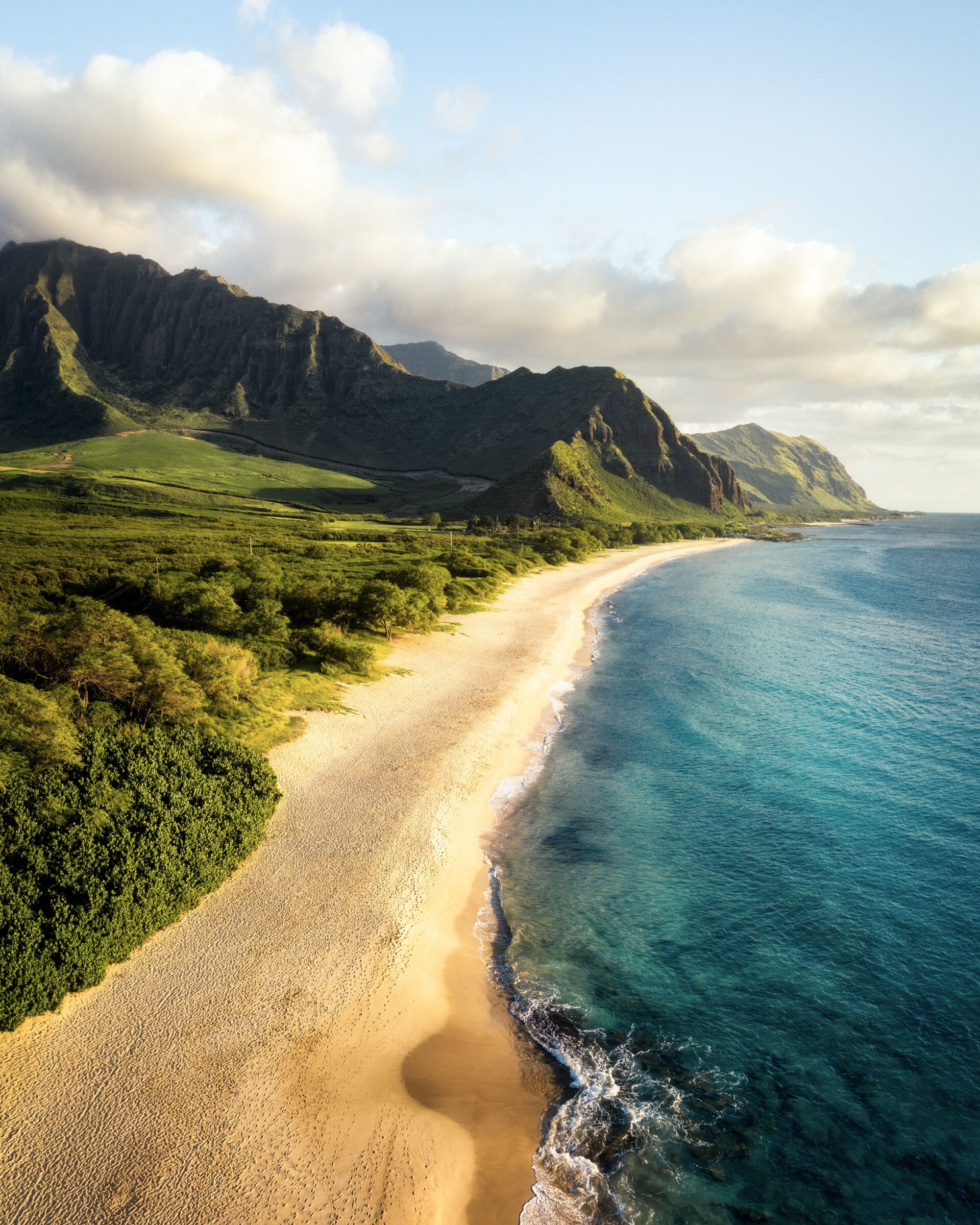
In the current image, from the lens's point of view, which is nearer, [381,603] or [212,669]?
[212,669]

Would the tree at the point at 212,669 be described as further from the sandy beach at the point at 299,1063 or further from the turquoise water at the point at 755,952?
the turquoise water at the point at 755,952

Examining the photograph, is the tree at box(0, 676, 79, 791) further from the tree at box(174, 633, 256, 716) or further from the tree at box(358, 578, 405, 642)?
the tree at box(358, 578, 405, 642)

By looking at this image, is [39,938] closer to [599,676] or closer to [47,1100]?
[47,1100]

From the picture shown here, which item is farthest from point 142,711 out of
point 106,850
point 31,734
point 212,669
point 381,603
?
point 381,603

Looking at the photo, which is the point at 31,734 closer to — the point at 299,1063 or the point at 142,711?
the point at 142,711

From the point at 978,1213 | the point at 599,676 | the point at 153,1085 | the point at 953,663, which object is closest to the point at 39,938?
the point at 153,1085

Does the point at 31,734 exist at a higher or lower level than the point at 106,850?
higher

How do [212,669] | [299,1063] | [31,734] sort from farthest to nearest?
[212,669], [31,734], [299,1063]

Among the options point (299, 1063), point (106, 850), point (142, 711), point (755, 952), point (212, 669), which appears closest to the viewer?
point (299, 1063)

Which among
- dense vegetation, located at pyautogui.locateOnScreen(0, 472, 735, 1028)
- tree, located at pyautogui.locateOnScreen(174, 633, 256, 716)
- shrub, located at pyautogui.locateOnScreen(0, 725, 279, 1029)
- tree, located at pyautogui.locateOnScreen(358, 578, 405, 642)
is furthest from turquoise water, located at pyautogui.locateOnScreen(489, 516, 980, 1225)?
tree, located at pyautogui.locateOnScreen(174, 633, 256, 716)
